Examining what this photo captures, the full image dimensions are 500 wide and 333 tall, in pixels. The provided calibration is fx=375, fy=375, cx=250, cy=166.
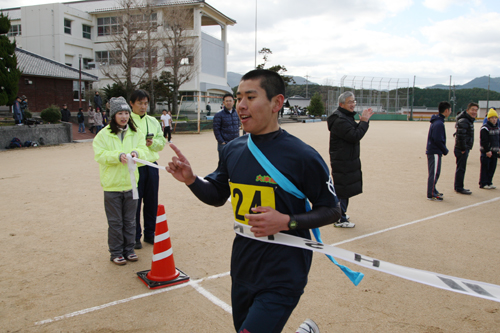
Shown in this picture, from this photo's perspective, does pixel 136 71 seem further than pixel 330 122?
Yes

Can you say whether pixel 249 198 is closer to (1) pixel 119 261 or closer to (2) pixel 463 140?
(1) pixel 119 261

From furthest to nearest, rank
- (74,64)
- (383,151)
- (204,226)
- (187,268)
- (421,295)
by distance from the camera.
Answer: (74,64)
(383,151)
(204,226)
(187,268)
(421,295)

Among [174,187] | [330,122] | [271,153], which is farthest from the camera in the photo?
[174,187]

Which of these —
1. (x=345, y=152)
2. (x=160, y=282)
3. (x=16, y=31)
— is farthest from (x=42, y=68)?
(x=160, y=282)

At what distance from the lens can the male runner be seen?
1.98 m

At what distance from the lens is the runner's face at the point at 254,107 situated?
2107 millimetres

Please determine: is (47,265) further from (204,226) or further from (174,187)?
(174,187)

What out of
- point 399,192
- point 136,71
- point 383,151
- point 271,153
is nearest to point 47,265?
point 271,153

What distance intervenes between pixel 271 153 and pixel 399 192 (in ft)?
24.1

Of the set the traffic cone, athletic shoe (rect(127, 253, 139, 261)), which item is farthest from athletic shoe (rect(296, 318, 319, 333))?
athletic shoe (rect(127, 253, 139, 261))

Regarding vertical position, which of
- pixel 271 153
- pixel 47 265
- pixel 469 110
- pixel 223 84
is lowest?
pixel 47 265

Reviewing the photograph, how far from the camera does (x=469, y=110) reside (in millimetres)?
8469

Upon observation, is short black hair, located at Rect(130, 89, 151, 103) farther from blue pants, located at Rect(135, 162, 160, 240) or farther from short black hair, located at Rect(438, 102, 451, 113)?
short black hair, located at Rect(438, 102, 451, 113)

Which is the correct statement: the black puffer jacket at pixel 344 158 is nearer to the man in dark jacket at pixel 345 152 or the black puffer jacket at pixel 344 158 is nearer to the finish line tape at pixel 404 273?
the man in dark jacket at pixel 345 152
